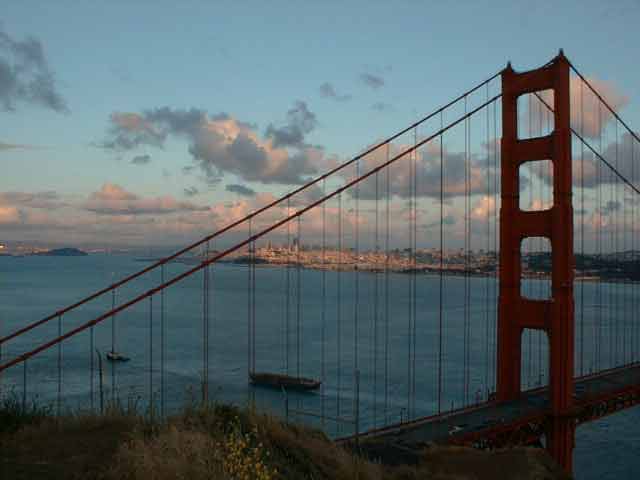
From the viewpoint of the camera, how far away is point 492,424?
2091 centimetres

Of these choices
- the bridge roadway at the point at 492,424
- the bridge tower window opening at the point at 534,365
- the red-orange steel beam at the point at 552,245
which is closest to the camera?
the bridge roadway at the point at 492,424

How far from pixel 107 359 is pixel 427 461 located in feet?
204

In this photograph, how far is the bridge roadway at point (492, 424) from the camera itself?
17328mm

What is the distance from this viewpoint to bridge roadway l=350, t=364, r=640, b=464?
17328 millimetres

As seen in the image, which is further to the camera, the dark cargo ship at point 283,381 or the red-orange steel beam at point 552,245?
the dark cargo ship at point 283,381

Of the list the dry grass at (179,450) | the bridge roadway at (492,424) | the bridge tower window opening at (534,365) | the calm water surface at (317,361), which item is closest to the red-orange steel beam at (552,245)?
the bridge roadway at (492,424)

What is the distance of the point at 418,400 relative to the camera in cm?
5475

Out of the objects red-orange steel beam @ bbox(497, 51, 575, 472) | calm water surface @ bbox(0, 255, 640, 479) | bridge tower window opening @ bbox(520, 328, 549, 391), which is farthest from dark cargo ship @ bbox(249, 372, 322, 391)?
red-orange steel beam @ bbox(497, 51, 575, 472)

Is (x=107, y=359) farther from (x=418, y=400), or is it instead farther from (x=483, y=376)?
(x=483, y=376)

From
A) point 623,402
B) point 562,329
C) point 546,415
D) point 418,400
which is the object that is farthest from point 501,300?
point 418,400

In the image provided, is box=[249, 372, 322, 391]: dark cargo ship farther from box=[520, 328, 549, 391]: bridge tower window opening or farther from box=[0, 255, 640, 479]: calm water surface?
box=[520, 328, 549, 391]: bridge tower window opening

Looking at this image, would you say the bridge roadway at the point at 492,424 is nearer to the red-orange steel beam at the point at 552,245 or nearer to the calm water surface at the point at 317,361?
the red-orange steel beam at the point at 552,245

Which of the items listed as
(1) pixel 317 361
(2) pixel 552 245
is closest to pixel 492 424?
(2) pixel 552 245

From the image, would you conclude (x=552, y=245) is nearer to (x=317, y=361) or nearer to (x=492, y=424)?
(x=492, y=424)
